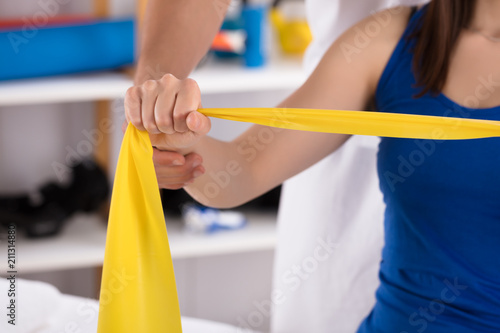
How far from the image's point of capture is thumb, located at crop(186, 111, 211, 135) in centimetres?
71

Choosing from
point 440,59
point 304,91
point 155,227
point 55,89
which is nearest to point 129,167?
point 155,227

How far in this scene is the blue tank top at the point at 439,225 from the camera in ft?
2.87

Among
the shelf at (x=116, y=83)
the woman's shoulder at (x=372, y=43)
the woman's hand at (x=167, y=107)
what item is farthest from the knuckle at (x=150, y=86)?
the shelf at (x=116, y=83)

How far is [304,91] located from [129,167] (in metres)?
0.32

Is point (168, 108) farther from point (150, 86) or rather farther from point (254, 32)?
point (254, 32)

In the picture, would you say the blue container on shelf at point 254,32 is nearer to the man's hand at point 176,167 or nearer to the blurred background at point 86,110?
the blurred background at point 86,110

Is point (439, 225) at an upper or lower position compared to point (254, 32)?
lower

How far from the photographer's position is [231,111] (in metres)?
0.74

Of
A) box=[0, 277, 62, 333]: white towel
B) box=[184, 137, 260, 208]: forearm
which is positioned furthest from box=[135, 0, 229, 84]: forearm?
box=[0, 277, 62, 333]: white towel

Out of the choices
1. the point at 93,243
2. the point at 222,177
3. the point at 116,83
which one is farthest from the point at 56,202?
the point at 222,177

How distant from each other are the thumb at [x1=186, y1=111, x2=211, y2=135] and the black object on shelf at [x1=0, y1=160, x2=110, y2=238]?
43.9 inches

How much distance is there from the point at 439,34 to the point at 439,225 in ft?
0.92

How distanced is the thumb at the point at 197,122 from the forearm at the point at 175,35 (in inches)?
9.4

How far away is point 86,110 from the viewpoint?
6.32ft
